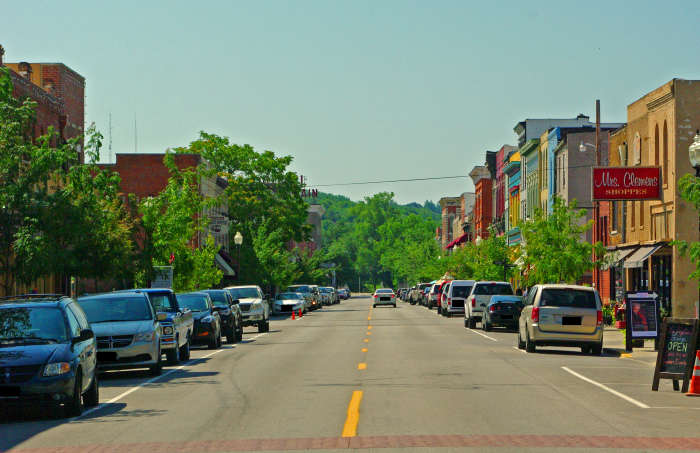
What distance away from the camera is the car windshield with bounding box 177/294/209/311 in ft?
102

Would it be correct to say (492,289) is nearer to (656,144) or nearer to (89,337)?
(656,144)

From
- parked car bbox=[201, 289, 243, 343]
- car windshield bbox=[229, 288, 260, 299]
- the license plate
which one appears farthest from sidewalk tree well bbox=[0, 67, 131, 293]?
car windshield bbox=[229, 288, 260, 299]

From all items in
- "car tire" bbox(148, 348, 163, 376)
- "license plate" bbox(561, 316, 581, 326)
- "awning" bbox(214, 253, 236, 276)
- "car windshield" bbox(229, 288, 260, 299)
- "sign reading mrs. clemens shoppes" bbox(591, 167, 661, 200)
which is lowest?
"car tire" bbox(148, 348, 163, 376)

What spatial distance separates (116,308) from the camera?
22.1 meters

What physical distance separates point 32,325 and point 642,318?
17092 mm

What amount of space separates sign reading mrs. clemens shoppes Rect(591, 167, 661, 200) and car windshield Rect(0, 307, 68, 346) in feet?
97.1

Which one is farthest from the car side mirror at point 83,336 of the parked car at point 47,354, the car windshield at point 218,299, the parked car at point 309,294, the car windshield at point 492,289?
the parked car at point 309,294

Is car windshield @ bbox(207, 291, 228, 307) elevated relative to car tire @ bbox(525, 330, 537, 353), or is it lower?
elevated

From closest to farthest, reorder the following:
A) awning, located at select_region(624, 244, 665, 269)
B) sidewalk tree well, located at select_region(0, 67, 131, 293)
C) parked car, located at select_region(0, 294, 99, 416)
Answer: parked car, located at select_region(0, 294, 99, 416), sidewalk tree well, located at select_region(0, 67, 131, 293), awning, located at select_region(624, 244, 665, 269)

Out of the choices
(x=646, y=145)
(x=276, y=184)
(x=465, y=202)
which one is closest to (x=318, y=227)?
(x=465, y=202)

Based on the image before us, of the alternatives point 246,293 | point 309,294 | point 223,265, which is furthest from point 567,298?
point 309,294

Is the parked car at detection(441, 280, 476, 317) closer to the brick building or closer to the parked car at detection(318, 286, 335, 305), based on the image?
the brick building

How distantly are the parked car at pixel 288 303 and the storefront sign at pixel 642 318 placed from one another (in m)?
38.8

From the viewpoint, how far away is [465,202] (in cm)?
14638
